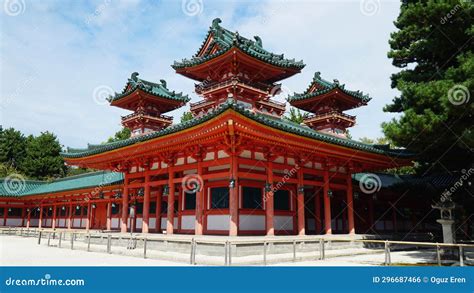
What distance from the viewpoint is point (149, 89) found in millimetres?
28922

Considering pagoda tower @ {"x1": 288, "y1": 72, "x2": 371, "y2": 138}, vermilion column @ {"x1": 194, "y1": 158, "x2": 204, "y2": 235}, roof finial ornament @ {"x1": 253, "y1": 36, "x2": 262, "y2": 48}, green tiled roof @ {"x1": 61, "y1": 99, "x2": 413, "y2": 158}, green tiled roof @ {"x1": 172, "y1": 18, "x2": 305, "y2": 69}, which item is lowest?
vermilion column @ {"x1": 194, "y1": 158, "x2": 204, "y2": 235}

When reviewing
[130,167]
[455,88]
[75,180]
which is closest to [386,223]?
[455,88]

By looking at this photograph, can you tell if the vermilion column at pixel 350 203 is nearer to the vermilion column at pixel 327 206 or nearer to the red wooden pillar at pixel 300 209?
the vermilion column at pixel 327 206

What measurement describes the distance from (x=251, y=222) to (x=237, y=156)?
360cm

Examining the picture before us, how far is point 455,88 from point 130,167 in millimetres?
18949

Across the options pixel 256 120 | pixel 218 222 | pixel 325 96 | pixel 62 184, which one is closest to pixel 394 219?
pixel 325 96

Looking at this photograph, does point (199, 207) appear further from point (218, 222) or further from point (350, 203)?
point (350, 203)

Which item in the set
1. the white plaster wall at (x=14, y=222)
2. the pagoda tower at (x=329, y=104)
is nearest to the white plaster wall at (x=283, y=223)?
the pagoda tower at (x=329, y=104)

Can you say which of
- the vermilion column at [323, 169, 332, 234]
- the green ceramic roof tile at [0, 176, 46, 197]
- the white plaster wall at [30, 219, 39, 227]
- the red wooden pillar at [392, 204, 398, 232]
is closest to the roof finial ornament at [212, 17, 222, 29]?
the vermilion column at [323, 169, 332, 234]

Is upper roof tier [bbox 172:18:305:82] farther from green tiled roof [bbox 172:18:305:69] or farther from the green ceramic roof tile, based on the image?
the green ceramic roof tile

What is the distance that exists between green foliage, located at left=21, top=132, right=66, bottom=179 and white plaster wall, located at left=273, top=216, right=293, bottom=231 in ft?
175

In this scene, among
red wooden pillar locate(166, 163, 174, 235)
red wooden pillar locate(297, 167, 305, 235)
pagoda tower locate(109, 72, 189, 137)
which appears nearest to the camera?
red wooden pillar locate(297, 167, 305, 235)

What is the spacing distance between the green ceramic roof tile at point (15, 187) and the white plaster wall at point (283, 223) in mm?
35096

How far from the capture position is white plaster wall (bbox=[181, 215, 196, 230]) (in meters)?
19.4
